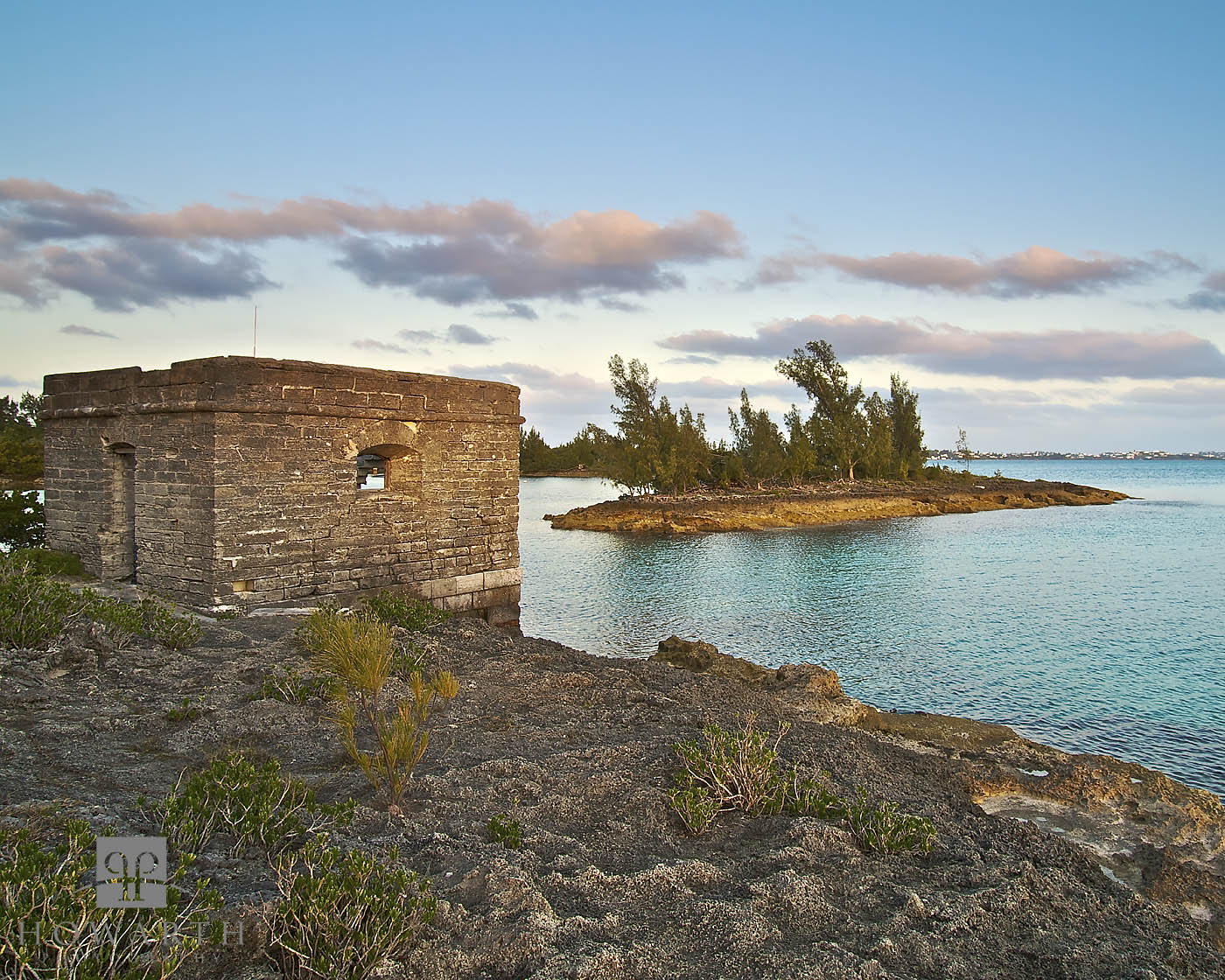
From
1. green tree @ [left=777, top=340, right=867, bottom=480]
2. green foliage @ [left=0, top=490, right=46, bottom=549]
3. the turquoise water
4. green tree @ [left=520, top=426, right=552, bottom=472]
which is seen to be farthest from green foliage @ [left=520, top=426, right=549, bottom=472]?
green foliage @ [left=0, top=490, right=46, bottom=549]


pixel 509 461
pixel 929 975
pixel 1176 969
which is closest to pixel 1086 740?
pixel 1176 969

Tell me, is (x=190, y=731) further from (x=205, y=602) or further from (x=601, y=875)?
(x=205, y=602)

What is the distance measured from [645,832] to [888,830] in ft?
5.52

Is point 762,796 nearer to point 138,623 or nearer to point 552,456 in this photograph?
point 138,623

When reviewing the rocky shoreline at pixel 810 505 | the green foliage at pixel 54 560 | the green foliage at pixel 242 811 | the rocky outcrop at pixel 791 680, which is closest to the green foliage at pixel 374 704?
the green foliage at pixel 242 811

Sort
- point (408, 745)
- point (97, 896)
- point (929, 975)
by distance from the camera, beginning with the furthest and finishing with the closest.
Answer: point (408, 745)
point (929, 975)
point (97, 896)

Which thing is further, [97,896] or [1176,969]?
[1176,969]

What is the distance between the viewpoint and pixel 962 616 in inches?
807

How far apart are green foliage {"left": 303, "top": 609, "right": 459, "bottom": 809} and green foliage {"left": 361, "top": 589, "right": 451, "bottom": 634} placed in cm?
307

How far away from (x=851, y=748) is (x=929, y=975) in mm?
3842

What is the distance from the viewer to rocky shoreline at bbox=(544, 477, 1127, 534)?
45.5 metres

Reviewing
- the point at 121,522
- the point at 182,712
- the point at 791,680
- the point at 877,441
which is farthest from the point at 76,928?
the point at 877,441

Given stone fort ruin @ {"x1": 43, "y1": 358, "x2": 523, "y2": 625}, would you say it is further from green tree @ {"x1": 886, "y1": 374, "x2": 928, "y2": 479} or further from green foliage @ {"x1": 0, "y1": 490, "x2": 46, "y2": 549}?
green tree @ {"x1": 886, "y1": 374, "x2": 928, "y2": 479}

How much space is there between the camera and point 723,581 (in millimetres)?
26234
